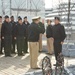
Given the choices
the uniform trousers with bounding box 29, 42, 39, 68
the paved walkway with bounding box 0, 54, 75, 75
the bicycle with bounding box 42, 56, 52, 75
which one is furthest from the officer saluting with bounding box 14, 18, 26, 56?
the bicycle with bounding box 42, 56, 52, 75

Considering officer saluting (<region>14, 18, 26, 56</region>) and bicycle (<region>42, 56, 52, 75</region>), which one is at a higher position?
officer saluting (<region>14, 18, 26, 56</region>)

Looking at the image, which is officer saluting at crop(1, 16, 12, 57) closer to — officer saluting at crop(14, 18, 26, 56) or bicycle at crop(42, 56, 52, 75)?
Answer: officer saluting at crop(14, 18, 26, 56)

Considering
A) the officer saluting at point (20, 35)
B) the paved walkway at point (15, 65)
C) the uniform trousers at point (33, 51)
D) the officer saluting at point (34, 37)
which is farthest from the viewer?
the officer saluting at point (20, 35)

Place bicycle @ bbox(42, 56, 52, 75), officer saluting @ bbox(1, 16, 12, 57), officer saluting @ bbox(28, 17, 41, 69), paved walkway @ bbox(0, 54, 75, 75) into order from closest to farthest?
bicycle @ bbox(42, 56, 52, 75)
paved walkway @ bbox(0, 54, 75, 75)
officer saluting @ bbox(28, 17, 41, 69)
officer saluting @ bbox(1, 16, 12, 57)

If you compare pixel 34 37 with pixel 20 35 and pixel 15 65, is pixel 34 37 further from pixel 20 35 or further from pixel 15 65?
pixel 20 35

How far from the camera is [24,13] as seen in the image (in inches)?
977

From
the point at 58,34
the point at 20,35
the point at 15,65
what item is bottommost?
the point at 15,65

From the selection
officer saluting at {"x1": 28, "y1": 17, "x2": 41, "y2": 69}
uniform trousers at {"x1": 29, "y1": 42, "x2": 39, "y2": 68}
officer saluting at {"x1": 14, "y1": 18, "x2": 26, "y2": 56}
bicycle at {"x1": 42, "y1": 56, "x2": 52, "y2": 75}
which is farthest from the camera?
officer saluting at {"x1": 14, "y1": 18, "x2": 26, "y2": 56}

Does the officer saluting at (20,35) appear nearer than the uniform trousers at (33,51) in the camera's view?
No

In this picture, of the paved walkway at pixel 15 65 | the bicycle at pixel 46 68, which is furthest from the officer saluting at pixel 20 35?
the bicycle at pixel 46 68

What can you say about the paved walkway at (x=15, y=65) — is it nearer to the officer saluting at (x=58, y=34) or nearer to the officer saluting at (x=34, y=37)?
the officer saluting at (x=34, y=37)

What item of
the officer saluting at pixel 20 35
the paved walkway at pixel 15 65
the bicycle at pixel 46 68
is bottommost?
the paved walkway at pixel 15 65

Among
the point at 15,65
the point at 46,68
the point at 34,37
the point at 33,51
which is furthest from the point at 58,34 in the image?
the point at 46,68

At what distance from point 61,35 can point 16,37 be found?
10.8 feet
